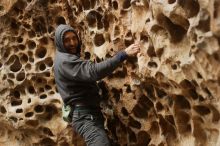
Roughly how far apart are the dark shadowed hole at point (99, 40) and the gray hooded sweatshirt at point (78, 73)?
0.26 m

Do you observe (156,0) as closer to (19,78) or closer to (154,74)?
(154,74)

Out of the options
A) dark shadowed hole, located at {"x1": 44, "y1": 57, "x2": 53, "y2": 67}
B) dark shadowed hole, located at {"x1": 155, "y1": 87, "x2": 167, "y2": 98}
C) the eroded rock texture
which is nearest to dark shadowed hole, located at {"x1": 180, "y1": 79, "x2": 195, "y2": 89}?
the eroded rock texture

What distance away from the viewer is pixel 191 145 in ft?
8.78

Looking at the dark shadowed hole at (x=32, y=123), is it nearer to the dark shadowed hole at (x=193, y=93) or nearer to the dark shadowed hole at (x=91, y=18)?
the dark shadowed hole at (x=91, y=18)

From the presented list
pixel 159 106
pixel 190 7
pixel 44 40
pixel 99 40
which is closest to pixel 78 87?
pixel 99 40

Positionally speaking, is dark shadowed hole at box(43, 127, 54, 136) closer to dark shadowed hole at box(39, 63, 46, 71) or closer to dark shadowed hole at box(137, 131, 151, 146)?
dark shadowed hole at box(39, 63, 46, 71)

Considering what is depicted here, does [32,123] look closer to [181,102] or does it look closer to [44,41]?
[44,41]

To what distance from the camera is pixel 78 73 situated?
9.50 ft

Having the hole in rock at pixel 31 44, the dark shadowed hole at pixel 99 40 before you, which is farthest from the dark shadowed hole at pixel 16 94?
the dark shadowed hole at pixel 99 40

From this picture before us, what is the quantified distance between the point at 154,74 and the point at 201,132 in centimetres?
38

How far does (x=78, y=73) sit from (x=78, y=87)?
154 mm

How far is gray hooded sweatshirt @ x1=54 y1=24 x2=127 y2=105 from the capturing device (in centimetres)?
282

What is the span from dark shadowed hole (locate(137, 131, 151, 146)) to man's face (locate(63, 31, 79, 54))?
629mm

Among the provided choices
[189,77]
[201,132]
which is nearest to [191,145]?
[201,132]
